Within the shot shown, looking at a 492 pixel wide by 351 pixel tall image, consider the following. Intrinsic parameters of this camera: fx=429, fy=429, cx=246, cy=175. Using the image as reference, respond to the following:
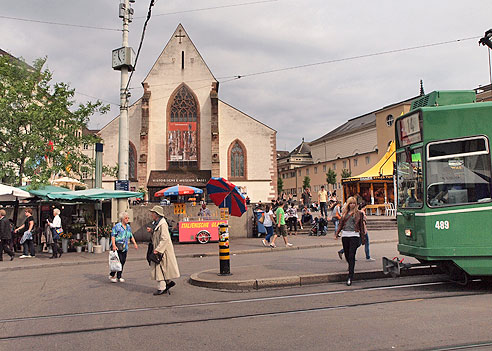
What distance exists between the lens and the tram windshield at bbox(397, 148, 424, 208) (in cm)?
793

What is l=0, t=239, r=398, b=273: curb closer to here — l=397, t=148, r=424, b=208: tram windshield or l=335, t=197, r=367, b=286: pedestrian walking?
l=335, t=197, r=367, b=286: pedestrian walking

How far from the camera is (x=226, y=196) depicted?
37.5 feet

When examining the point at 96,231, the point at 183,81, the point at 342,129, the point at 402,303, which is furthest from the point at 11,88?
the point at 342,129

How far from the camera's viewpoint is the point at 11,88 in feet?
61.1

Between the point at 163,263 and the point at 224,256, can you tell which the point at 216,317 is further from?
the point at 224,256

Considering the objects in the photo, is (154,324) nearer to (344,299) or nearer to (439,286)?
(344,299)

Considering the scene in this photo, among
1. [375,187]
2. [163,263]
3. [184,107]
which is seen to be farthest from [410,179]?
[184,107]

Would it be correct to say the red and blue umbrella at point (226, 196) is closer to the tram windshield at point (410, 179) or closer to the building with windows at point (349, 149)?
the tram windshield at point (410, 179)

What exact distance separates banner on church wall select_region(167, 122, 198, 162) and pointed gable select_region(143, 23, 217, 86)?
15.8ft

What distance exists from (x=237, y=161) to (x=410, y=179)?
1395 inches

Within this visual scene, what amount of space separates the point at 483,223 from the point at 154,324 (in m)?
5.77

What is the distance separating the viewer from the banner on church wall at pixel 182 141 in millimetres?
42812

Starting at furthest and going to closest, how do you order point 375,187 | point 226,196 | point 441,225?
1. point 375,187
2. point 226,196
3. point 441,225

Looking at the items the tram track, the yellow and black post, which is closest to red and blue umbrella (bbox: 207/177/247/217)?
the yellow and black post
